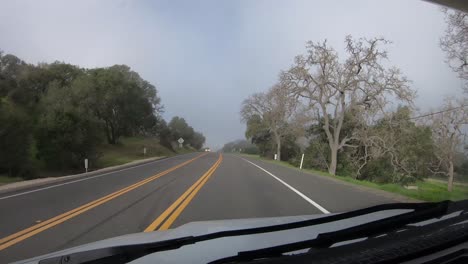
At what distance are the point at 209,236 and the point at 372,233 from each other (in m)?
1.51

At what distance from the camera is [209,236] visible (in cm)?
419

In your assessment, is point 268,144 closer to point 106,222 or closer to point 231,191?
point 231,191

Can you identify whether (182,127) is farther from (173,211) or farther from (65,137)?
(173,211)

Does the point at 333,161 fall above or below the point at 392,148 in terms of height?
below

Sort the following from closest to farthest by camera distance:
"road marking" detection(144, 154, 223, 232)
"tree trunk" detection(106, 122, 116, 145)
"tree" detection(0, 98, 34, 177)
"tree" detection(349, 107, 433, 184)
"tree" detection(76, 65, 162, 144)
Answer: "road marking" detection(144, 154, 223, 232), "tree" detection(0, 98, 34, 177), "tree" detection(349, 107, 433, 184), "tree" detection(76, 65, 162, 144), "tree trunk" detection(106, 122, 116, 145)

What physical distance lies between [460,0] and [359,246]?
7.13 metres

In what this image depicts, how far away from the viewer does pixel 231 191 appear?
14469 millimetres

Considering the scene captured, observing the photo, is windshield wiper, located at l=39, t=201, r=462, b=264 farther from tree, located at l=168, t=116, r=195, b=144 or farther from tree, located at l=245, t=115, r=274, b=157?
tree, located at l=168, t=116, r=195, b=144

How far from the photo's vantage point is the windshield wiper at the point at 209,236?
332 cm

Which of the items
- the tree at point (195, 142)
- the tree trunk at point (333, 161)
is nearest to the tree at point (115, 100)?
the tree trunk at point (333, 161)

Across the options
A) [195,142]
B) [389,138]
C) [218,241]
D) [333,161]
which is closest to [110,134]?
[333,161]

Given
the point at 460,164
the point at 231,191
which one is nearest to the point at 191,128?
the point at 460,164

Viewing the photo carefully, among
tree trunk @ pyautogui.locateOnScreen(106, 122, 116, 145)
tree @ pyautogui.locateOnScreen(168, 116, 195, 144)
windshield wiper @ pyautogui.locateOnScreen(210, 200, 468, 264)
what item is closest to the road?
windshield wiper @ pyautogui.locateOnScreen(210, 200, 468, 264)

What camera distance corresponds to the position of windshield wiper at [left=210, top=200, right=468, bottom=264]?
318 centimetres
